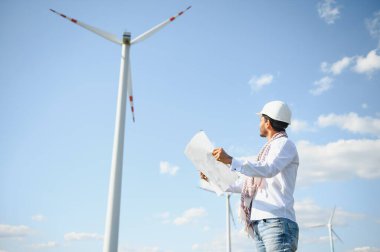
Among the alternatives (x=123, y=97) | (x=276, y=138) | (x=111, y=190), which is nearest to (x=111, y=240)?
(x=111, y=190)

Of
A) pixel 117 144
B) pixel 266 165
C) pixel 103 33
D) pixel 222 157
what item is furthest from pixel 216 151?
pixel 103 33

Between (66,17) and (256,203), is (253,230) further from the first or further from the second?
(66,17)

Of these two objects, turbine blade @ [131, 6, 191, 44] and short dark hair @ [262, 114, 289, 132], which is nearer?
short dark hair @ [262, 114, 289, 132]

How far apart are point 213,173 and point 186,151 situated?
576 mm

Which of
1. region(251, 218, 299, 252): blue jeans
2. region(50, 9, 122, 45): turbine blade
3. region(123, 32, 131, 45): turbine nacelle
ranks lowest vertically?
region(251, 218, 299, 252): blue jeans

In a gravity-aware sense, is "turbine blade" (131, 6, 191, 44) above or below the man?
above

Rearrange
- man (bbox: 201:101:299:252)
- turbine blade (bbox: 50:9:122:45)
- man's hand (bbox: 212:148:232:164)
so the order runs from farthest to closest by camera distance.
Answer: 1. turbine blade (bbox: 50:9:122:45)
2. man's hand (bbox: 212:148:232:164)
3. man (bbox: 201:101:299:252)

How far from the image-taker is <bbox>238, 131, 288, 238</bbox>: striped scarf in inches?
215

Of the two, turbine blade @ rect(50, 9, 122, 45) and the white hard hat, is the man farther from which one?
turbine blade @ rect(50, 9, 122, 45)

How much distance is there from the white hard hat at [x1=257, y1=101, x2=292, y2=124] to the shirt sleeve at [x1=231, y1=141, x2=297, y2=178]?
0.56 m

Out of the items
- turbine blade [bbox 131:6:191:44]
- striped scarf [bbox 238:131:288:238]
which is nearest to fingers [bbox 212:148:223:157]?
striped scarf [bbox 238:131:288:238]

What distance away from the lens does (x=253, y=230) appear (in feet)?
17.8

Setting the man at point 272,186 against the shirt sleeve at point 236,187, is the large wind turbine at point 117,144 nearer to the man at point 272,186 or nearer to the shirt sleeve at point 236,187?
the shirt sleeve at point 236,187

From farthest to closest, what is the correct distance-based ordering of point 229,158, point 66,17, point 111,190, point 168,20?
point 168,20 < point 66,17 < point 111,190 < point 229,158
